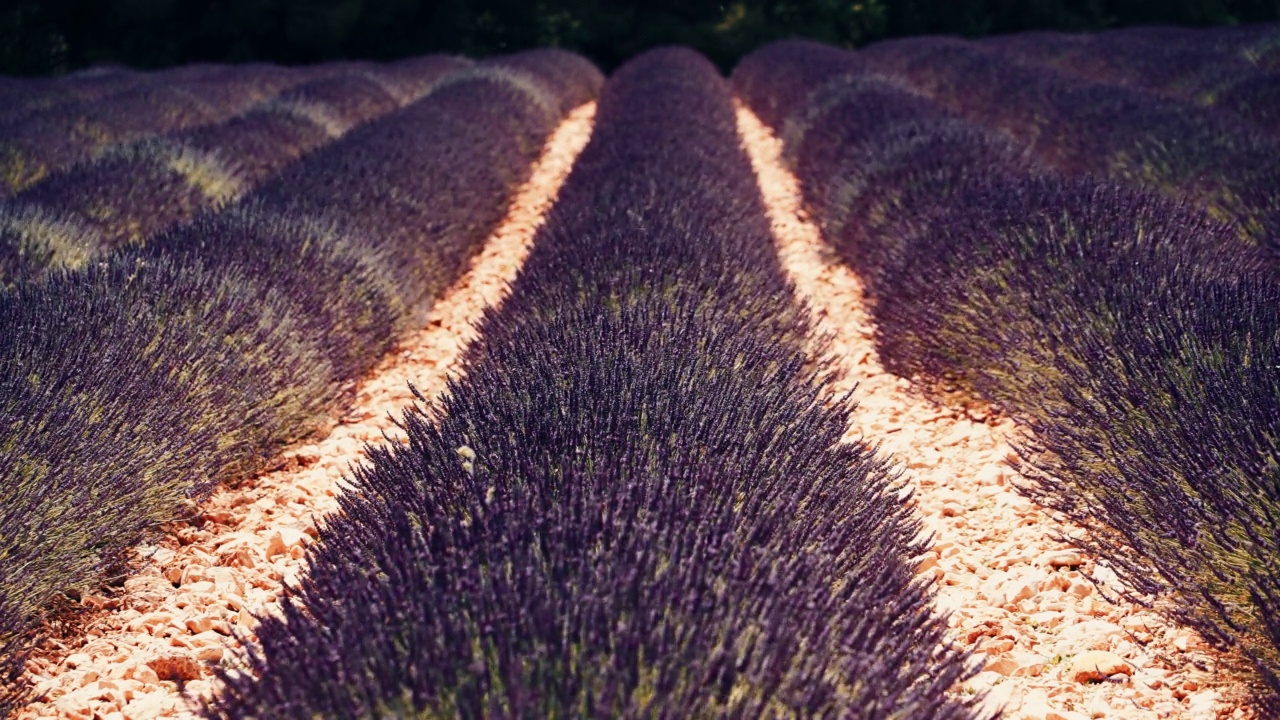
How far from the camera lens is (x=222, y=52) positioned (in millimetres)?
18344

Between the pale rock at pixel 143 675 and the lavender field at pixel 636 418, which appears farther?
the pale rock at pixel 143 675

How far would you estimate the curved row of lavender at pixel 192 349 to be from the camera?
7.38 ft

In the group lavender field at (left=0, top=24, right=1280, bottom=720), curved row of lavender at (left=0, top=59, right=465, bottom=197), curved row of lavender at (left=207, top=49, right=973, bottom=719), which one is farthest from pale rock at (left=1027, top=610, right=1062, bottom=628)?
curved row of lavender at (left=0, top=59, right=465, bottom=197)

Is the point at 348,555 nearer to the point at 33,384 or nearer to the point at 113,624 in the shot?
the point at 113,624

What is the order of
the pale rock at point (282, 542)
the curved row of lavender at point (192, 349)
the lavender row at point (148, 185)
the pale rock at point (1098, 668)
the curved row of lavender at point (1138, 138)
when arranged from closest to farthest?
the pale rock at point (1098, 668) → the curved row of lavender at point (192, 349) → the pale rock at point (282, 542) → the lavender row at point (148, 185) → the curved row of lavender at point (1138, 138)

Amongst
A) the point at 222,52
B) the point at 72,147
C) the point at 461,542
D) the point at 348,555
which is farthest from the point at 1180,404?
the point at 222,52

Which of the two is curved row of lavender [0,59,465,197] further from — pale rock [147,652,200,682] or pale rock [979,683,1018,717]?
pale rock [979,683,1018,717]

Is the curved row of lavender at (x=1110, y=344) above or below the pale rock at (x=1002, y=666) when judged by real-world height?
above

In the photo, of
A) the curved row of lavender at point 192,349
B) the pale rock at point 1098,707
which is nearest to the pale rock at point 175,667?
the curved row of lavender at point 192,349

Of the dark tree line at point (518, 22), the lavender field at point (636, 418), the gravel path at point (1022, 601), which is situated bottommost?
the dark tree line at point (518, 22)

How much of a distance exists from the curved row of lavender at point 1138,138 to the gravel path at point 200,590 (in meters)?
3.25

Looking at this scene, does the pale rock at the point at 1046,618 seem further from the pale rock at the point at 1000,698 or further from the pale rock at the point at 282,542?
the pale rock at the point at 282,542

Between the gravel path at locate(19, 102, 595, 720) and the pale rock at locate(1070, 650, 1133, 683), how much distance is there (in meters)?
1.52

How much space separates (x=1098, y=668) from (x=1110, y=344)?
99 cm
